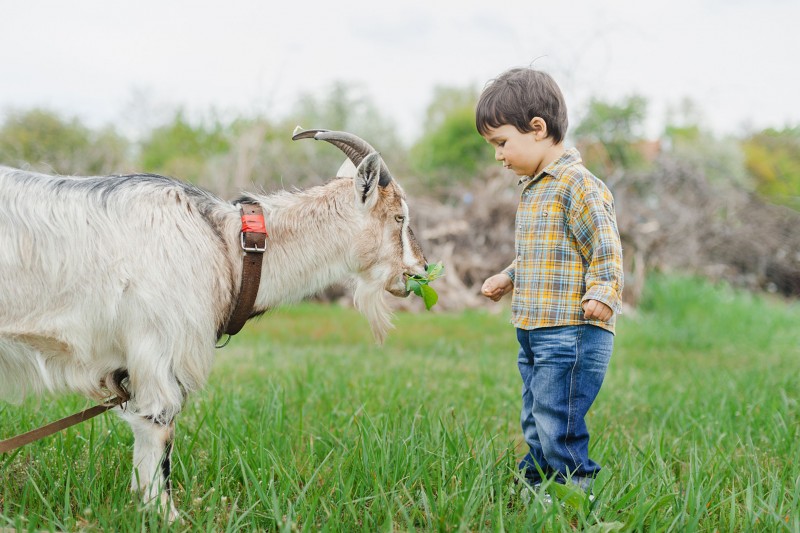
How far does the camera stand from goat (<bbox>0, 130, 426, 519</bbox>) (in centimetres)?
230

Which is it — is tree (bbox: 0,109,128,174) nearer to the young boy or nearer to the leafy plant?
the leafy plant

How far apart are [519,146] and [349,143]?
2.35 ft

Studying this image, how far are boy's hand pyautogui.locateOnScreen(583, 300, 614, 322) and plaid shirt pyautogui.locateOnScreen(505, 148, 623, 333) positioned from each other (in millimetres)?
44

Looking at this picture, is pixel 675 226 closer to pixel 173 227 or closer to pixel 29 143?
pixel 173 227

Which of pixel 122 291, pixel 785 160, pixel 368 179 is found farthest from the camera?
pixel 785 160

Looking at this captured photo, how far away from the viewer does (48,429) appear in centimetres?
242

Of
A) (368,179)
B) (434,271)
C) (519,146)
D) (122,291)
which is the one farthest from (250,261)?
(519,146)

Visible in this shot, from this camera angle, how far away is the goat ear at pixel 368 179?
2.80m

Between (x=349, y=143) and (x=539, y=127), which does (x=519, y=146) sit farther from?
(x=349, y=143)

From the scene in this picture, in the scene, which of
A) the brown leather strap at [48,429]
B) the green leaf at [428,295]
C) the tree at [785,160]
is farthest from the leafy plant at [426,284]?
the tree at [785,160]

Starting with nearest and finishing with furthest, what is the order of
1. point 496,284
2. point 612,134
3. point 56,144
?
1. point 496,284
2. point 612,134
3. point 56,144

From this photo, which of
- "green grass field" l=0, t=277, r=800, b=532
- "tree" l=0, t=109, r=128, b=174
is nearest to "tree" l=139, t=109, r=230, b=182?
"tree" l=0, t=109, r=128, b=174

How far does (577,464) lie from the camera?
266 centimetres

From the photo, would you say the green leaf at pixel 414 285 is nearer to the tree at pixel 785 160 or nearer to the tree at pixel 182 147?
the tree at pixel 785 160
